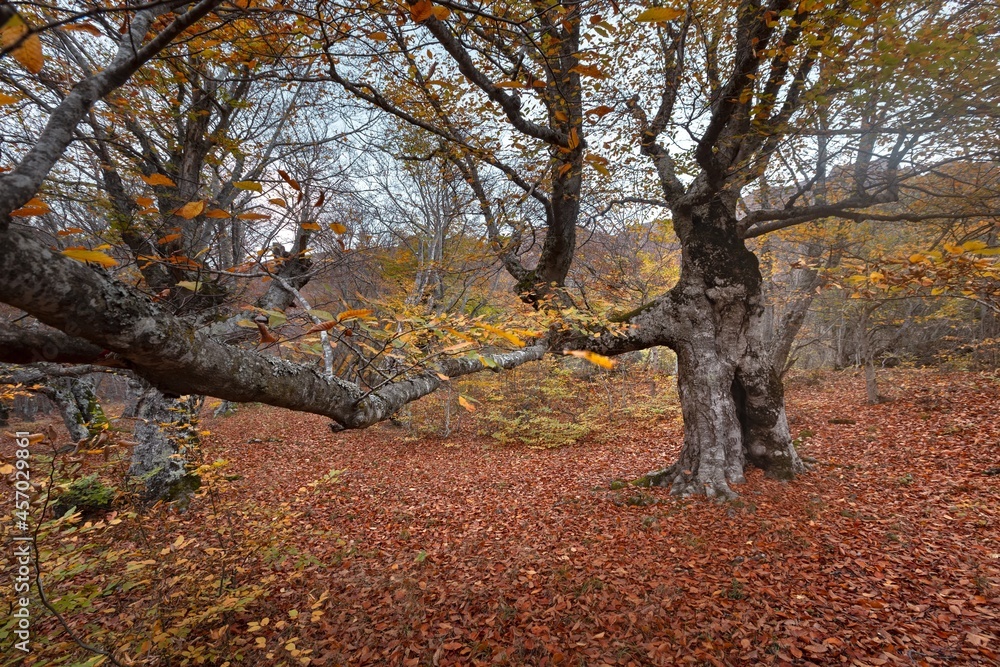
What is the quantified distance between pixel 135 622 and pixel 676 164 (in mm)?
7982

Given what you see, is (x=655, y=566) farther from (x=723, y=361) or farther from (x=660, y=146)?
(x=660, y=146)

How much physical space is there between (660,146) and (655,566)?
5936 mm

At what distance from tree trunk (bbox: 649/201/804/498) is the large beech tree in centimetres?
3

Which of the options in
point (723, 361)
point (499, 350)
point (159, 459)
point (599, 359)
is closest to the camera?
point (599, 359)

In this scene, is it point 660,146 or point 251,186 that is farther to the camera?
point 660,146

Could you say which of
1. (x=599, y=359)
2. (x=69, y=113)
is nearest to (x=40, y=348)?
(x=69, y=113)

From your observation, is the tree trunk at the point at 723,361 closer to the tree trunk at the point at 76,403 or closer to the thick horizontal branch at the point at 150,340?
the thick horizontal branch at the point at 150,340

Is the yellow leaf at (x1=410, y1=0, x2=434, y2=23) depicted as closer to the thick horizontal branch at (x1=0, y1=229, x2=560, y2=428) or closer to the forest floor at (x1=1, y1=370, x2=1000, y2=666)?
the thick horizontal branch at (x1=0, y1=229, x2=560, y2=428)

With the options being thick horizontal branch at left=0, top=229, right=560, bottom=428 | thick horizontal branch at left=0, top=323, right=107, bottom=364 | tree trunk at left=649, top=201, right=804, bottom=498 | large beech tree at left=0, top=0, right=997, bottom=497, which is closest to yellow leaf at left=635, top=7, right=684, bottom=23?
large beech tree at left=0, top=0, right=997, bottom=497

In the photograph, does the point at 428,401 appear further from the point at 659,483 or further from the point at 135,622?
the point at 135,622

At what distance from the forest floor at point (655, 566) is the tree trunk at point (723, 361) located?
1.49 feet

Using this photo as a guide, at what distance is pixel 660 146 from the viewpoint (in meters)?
6.15

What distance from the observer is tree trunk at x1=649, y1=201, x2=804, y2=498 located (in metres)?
5.26

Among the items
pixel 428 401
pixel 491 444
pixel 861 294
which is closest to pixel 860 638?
pixel 861 294
